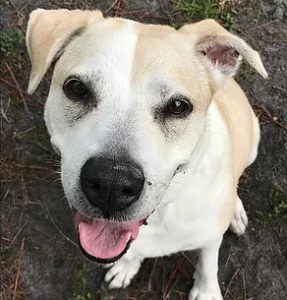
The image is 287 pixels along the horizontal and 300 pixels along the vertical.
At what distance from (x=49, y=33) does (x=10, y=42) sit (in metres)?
1.80

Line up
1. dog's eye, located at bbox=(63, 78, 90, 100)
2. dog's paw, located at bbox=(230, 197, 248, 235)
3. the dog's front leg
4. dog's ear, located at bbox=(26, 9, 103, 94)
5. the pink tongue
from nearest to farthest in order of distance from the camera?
dog's eye, located at bbox=(63, 78, 90, 100), dog's ear, located at bbox=(26, 9, 103, 94), the pink tongue, the dog's front leg, dog's paw, located at bbox=(230, 197, 248, 235)

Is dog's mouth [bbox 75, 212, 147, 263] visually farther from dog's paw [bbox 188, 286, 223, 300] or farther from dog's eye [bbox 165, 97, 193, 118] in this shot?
dog's paw [bbox 188, 286, 223, 300]

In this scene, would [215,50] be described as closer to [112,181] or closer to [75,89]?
[75,89]

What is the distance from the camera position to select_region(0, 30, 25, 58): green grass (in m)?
4.54

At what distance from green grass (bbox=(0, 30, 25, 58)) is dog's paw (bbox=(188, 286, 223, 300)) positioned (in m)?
2.03

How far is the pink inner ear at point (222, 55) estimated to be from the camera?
2943mm

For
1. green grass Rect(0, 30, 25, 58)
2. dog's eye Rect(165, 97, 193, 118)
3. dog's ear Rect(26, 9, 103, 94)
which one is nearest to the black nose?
dog's eye Rect(165, 97, 193, 118)

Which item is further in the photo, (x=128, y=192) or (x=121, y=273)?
(x=121, y=273)

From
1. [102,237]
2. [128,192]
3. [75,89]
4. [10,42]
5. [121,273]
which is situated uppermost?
[75,89]

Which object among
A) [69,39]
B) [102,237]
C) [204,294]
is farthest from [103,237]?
[204,294]

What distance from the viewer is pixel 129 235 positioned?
293 centimetres

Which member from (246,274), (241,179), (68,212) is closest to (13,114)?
(68,212)

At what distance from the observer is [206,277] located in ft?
12.4

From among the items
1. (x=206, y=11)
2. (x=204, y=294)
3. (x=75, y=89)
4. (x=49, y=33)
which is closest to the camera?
(x=75, y=89)
